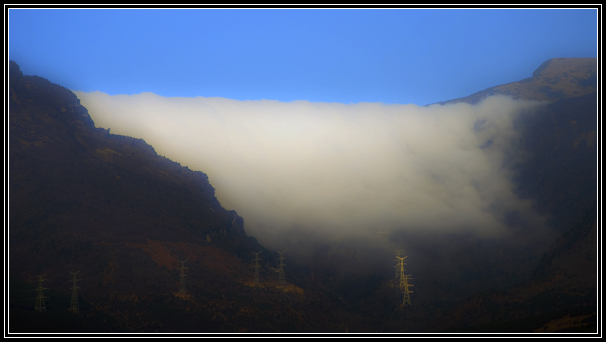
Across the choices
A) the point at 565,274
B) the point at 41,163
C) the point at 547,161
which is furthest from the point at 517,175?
the point at 41,163

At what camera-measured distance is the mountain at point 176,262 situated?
7550 centimetres

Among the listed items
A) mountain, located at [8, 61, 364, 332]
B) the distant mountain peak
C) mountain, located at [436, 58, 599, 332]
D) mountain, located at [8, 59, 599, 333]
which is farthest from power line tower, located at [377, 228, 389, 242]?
the distant mountain peak

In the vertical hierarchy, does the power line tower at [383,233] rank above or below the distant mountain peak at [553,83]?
below

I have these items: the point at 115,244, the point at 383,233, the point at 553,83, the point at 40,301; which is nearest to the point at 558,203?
the point at 383,233

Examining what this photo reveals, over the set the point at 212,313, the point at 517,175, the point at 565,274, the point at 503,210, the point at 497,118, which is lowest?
the point at 212,313

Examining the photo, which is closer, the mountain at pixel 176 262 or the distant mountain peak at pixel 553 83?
the mountain at pixel 176 262

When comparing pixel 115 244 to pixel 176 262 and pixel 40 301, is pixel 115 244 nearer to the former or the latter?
pixel 176 262

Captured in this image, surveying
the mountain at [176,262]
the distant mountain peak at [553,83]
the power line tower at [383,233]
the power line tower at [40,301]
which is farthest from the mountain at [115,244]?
the distant mountain peak at [553,83]

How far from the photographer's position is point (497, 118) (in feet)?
548

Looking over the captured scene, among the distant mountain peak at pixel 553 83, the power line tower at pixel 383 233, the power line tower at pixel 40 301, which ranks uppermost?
the distant mountain peak at pixel 553 83

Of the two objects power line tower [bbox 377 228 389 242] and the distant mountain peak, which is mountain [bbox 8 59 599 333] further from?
the distant mountain peak

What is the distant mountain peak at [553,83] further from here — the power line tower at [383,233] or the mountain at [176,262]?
the power line tower at [383,233]

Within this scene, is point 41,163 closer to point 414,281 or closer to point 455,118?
point 414,281

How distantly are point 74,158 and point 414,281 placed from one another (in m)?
84.2
